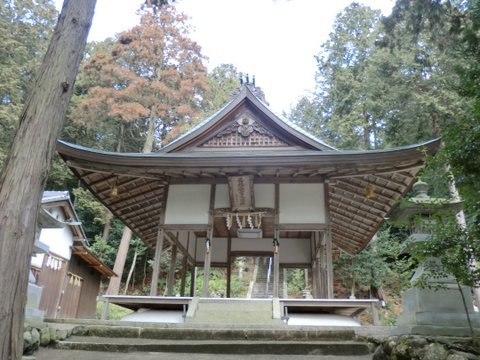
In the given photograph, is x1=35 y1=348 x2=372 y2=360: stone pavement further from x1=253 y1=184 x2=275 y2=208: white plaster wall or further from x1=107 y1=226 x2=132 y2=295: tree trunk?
x1=107 y1=226 x2=132 y2=295: tree trunk

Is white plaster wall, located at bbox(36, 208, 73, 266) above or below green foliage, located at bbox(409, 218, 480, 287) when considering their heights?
above

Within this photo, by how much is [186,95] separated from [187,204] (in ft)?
47.1

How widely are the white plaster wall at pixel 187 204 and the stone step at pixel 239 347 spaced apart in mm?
4348

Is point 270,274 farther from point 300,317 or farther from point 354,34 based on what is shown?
point 354,34

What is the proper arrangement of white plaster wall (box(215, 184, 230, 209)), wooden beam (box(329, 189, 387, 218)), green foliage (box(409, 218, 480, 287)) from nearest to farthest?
green foliage (box(409, 218, 480, 287))
white plaster wall (box(215, 184, 230, 209))
wooden beam (box(329, 189, 387, 218))

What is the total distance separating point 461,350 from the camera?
3088 millimetres

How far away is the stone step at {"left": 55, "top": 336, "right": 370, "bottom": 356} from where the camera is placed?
417cm

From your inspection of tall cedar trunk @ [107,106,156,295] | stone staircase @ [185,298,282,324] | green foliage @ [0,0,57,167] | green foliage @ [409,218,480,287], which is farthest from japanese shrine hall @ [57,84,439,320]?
green foliage @ [0,0,57,167]

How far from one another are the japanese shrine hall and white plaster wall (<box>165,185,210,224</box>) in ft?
0.08

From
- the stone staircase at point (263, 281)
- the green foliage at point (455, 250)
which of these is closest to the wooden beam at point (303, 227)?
the green foliage at point (455, 250)

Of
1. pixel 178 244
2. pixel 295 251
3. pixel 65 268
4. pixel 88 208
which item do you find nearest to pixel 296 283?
pixel 295 251

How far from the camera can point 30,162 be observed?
10.8 feet

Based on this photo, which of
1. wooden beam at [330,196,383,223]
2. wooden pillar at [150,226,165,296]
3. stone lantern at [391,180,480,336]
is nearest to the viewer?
stone lantern at [391,180,480,336]

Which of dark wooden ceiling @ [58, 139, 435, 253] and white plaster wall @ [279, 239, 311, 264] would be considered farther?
white plaster wall @ [279, 239, 311, 264]
